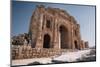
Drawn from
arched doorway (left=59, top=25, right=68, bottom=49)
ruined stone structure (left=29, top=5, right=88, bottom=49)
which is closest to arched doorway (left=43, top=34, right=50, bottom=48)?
ruined stone structure (left=29, top=5, right=88, bottom=49)

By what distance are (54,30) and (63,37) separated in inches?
6.7

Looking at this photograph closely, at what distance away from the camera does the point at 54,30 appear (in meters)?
2.85

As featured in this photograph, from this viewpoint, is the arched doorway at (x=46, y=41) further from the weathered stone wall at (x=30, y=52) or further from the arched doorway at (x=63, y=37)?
the arched doorway at (x=63, y=37)

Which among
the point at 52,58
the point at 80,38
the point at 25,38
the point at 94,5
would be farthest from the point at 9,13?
the point at 94,5

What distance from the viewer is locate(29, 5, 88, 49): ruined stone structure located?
9.04 ft

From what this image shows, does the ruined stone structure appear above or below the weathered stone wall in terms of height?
above

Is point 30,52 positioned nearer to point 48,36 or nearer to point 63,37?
point 48,36

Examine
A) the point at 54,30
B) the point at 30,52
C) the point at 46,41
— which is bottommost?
the point at 30,52

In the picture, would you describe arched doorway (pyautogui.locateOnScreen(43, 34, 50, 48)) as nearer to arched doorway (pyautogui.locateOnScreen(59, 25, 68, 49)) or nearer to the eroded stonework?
the eroded stonework

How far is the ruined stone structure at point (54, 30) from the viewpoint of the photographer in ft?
9.04

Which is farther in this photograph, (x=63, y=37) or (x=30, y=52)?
(x=63, y=37)

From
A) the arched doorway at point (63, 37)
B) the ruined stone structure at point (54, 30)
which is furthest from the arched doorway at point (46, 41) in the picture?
the arched doorway at point (63, 37)

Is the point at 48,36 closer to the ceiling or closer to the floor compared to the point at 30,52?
closer to the ceiling

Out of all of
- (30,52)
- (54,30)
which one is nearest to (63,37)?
(54,30)
